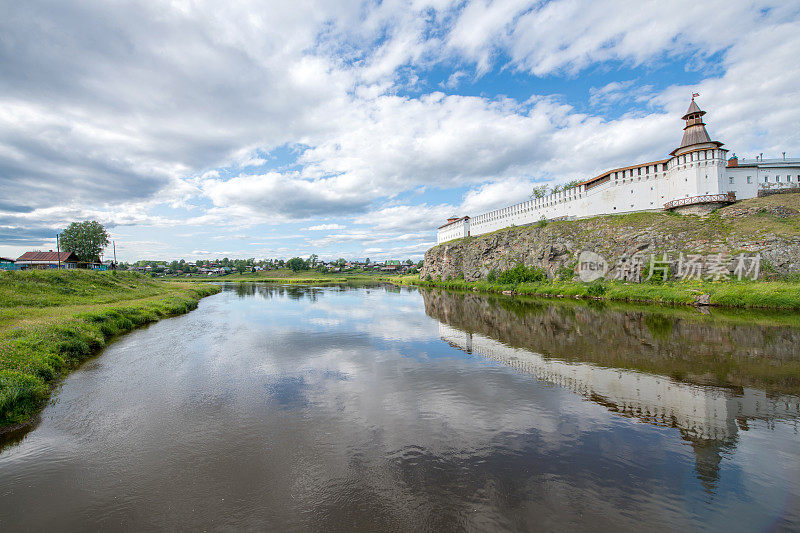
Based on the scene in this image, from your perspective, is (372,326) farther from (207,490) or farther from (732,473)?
(732,473)

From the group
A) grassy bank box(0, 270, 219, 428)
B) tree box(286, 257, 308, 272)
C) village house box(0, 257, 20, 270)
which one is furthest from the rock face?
tree box(286, 257, 308, 272)

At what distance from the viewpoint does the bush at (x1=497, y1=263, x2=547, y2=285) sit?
2296 inches

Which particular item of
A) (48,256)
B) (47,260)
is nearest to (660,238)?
(47,260)

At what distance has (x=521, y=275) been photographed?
6059 centimetres

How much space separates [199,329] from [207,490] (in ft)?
79.4

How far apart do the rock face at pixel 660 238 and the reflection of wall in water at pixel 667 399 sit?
3476 cm

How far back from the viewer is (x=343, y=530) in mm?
6473

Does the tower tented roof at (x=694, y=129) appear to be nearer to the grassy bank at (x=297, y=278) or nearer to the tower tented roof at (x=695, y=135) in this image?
the tower tented roof at (x=695, y=135)

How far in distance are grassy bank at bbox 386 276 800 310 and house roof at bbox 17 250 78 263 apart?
87.2 m

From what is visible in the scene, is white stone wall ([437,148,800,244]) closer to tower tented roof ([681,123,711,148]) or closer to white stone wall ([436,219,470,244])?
tower tented roof ([681,123,711,148])

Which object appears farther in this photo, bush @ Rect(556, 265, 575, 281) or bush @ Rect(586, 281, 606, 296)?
bush @ Rect(556, 265, 575, 281)

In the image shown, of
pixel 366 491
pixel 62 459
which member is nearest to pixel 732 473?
pixel 366 491

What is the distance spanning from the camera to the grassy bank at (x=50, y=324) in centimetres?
1164

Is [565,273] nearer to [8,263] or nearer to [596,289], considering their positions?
[596,289]
